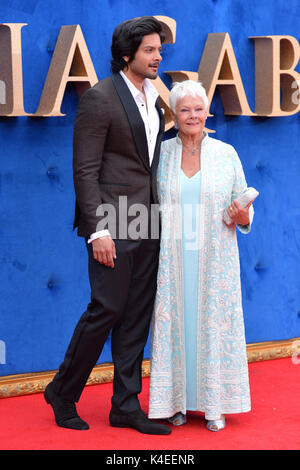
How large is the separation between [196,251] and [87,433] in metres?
0.82

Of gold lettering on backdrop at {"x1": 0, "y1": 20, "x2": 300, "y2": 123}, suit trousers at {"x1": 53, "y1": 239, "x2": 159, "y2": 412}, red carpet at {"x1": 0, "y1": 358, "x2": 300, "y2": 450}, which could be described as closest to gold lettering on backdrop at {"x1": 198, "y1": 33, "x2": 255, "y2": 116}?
gold lettering on backdrop at {"x1": 0, "y1": 20, "x2": 300, "y2": 123}

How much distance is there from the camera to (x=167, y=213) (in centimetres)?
300

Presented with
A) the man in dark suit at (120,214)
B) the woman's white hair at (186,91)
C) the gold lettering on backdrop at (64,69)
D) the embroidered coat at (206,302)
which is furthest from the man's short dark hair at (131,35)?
the gold lettering on backdrop at (64,69)

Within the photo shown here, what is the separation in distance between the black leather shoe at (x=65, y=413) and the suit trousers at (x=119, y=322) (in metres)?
0.03

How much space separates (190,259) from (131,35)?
88 centimetres

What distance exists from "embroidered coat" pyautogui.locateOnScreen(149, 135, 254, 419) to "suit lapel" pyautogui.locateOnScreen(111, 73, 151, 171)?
0.17 m

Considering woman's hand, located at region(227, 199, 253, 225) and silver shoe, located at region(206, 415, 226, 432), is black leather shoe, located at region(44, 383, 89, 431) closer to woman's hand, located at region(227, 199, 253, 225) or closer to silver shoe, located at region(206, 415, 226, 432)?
silver shoe, located at region(206, 415, 226, 432)

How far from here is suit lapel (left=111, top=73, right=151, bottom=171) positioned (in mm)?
2879

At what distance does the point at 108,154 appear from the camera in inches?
114

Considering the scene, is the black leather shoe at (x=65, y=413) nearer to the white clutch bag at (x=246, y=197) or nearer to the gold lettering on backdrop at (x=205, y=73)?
the white clutch bag at (x=246, y=197)

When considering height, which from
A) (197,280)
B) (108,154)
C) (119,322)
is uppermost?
(108,154)

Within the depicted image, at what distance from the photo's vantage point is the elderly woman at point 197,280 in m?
3.00

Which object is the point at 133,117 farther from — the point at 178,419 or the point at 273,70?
the point at 273,70

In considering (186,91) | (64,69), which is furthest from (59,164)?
(186,91)
